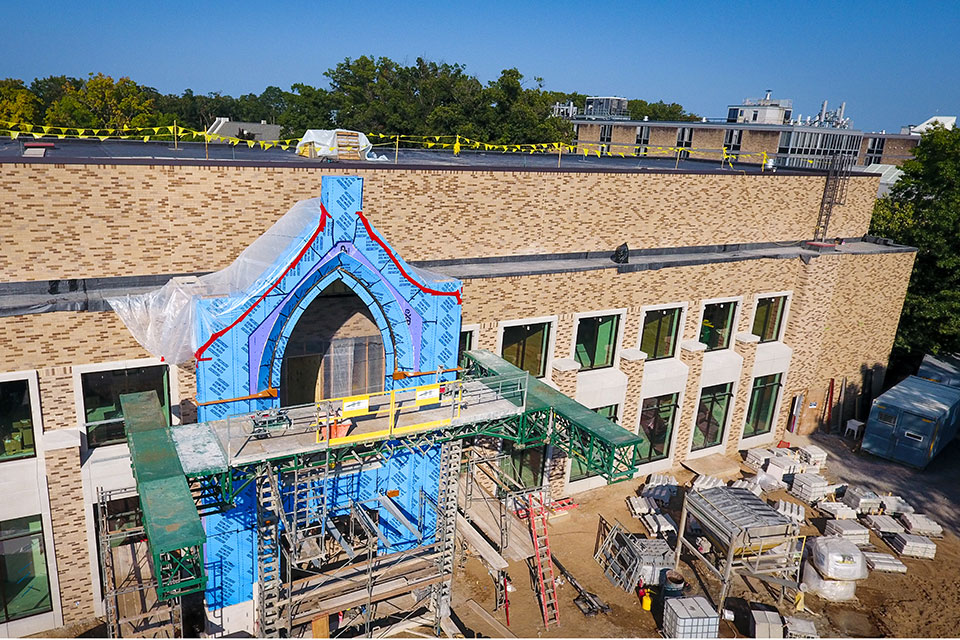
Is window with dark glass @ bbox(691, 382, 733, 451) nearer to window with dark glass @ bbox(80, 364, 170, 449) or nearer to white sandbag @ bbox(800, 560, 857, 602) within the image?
white sandbag @ bbox(800, 560, 857, 602)

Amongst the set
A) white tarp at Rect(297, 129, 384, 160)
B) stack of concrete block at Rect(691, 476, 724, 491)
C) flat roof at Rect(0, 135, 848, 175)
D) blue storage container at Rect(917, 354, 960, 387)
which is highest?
white tarp at Rect(297, 129, 384, 160)

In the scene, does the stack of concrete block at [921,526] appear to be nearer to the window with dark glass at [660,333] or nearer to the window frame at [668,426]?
the window frame at [668,426]

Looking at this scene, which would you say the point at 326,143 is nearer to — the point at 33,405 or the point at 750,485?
the point at 33,405

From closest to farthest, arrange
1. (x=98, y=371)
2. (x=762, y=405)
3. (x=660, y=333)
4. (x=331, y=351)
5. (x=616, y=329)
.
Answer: (x=98, y=371) → (x=331, y=351) → (x=616, y=329) → (x=660, y=333) → (x=762, y=405)

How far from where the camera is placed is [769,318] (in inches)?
1078

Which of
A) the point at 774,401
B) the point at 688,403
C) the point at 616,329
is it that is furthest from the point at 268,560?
the point at 774,401

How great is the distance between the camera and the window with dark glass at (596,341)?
22734 mm

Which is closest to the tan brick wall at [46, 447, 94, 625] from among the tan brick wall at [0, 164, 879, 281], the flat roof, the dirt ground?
the tan brick wall at [0, 164, 879, 281]

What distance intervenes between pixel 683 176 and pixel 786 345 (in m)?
8.85

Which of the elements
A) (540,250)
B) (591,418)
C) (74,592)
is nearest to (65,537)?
(74,592)

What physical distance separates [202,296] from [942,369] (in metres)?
32.5

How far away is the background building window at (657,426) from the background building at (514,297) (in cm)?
7

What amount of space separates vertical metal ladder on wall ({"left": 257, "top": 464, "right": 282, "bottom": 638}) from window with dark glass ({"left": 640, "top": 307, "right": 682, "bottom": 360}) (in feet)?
47.4

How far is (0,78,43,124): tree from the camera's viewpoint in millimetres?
61584
